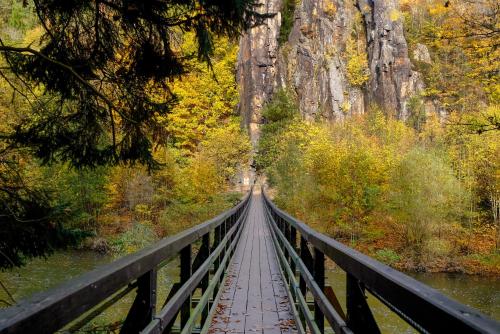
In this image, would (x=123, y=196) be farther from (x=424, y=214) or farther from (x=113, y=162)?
(x=113, y=162)

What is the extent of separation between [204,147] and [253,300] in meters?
32.9

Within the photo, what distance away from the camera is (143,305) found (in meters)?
2.30

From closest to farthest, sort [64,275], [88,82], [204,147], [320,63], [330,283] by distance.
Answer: [88,82]
[330,283]
[64,275]
[204,147]
[320,63]

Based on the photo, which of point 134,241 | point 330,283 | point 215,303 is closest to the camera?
point 215,303

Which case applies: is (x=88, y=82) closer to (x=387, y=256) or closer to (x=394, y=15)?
(x=387, y=256)

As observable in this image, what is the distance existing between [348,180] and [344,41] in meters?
52.6

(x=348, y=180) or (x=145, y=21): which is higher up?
(x=145, y=21)

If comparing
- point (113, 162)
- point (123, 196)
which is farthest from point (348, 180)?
point (113, 162)

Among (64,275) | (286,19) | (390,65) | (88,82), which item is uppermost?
(286,19)

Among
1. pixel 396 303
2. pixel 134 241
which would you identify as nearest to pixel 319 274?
pixel 396 303

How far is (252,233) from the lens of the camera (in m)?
16.6

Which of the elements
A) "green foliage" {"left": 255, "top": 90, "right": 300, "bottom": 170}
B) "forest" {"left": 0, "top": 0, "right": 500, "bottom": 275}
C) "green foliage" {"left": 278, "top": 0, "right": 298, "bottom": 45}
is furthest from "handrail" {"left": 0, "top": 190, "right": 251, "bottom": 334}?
"green foliage" {"left": 278, "top": 0, "right": 298, "bottom": 45}

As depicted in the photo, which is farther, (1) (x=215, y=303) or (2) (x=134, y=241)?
(2) (x=134, y=241)

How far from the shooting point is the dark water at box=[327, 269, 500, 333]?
17000mm
